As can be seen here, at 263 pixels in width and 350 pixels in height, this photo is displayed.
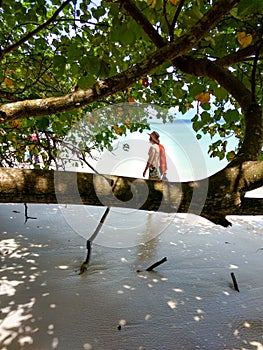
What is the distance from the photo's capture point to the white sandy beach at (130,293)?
1.67 metres

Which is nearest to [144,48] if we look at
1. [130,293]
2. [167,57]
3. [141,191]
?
[167,57]

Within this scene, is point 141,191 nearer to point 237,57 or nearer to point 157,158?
point 237,57

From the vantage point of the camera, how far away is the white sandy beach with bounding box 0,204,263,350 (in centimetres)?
167

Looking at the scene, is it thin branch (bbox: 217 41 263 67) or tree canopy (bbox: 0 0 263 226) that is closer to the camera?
tree canopy (bbox: 0 0 263 226)

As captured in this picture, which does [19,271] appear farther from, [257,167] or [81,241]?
[257,167]

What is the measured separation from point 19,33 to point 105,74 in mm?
1708

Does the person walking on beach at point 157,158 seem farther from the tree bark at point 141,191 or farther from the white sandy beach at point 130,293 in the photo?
the tree bark at point 141,191

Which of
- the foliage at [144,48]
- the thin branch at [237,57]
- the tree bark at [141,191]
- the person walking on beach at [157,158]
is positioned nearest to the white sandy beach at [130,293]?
the person walking on beach at [157,158]

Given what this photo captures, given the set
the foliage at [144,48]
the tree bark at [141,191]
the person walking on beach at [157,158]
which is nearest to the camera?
the tree bark at [141,191]

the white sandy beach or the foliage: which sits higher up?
the foliage

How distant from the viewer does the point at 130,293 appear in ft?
7.03

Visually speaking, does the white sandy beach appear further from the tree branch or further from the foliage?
the tree branch

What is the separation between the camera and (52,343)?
1.58 metres

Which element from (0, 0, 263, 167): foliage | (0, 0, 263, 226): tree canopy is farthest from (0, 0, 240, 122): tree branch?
(0, 0, 263, 167): foliage
